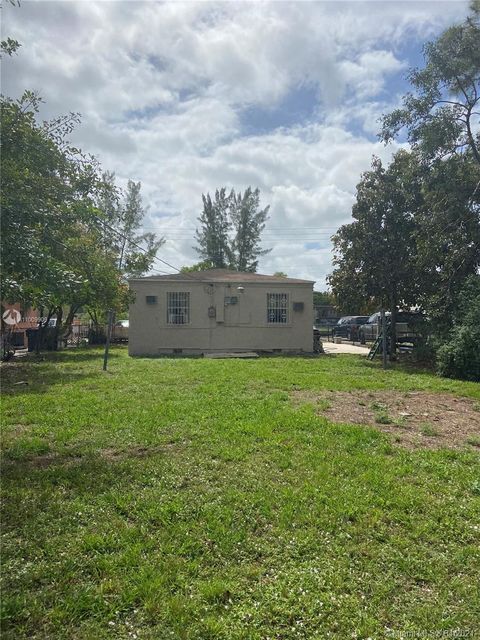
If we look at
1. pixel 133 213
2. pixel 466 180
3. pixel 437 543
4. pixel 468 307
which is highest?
pixel 133 213

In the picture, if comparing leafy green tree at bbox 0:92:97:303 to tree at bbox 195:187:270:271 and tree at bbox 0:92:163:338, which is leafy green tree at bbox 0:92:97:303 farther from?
tree at bbox 195:187:270:271

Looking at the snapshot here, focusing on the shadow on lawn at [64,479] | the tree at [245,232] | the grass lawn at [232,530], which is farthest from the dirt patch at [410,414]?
the tree at [245,232]

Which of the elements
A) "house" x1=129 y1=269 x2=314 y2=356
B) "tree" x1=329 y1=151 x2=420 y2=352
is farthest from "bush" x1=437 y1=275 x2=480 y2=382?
"house" x1=129 y1=269 x2=314 y2=356

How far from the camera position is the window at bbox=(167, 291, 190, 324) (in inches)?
639

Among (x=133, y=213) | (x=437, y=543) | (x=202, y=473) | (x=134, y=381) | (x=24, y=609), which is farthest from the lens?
(x=133, y=213)

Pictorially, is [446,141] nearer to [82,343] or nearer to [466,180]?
[466,180]

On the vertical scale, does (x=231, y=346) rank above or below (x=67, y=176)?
below

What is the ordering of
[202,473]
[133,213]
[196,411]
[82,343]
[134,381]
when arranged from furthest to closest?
1. [133,213]
2. [82,343]
3. [134,381]
4. [196,411]
5. [202,473]

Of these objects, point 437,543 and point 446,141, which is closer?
point 437,543

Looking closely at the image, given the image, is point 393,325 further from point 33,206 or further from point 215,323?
point 33,206

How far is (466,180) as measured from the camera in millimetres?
12680

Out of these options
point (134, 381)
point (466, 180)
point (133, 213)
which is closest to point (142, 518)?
point (134, 381)

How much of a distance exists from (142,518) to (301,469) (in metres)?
1.57

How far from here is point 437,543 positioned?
3031mm
